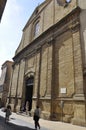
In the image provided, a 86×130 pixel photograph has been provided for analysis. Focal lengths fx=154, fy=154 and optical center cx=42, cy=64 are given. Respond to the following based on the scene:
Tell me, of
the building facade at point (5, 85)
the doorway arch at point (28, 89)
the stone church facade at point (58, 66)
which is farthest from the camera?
the building facade at point (5, 85)

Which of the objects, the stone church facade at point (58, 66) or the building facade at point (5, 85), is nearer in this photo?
the stone church facade at point (58, 66)

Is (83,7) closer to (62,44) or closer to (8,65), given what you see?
(62,44)

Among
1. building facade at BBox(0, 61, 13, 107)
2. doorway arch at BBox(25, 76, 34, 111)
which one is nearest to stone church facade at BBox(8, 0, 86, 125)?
doorway arch at BBox(25, 76, 34, 111)

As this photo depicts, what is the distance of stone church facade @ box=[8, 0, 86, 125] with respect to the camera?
34.0 feet

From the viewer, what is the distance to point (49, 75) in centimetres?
1306

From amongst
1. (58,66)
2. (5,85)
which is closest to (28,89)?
(58,66)

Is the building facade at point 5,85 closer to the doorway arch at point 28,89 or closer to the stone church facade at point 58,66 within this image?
the stone church facade at point 58,66

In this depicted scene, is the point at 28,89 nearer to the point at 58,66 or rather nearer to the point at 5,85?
the point at 58,66

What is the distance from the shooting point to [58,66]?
12.7 m

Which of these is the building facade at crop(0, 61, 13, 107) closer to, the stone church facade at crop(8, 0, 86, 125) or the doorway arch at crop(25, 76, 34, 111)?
the stone church facade at crop(8, 0, 86, 125)

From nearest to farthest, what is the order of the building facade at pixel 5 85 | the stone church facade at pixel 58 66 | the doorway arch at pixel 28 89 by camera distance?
1. the stone church facade at pixel 58 66
2. the doorway arch at pixel 28 89
3. the building facade at pixel 5 85

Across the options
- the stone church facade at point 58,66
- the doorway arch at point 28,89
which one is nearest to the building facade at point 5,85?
the stone church facade at point 58,66

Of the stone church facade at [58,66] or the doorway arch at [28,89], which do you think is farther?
the doorway arch at [28,89]

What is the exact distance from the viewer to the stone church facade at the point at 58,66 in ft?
34.0
